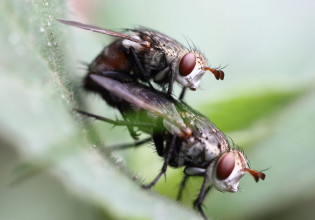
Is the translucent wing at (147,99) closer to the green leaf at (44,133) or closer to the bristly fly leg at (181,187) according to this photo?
the bristly fly leg at (181,187)

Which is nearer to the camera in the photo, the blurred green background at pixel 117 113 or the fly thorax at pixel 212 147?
the blurred green background at pixel 117 113

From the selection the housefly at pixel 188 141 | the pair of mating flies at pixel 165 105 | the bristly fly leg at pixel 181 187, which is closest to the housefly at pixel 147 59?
the pair of mating flies at pixel 165 105

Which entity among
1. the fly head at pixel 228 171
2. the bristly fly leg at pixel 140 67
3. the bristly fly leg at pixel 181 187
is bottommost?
the bristly fly leg at pixel 181 187

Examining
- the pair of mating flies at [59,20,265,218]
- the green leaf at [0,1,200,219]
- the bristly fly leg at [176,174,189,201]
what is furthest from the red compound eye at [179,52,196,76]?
the green leaf at [0,1,200,219]

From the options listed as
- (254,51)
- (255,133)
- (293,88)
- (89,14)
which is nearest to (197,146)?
(255,133)

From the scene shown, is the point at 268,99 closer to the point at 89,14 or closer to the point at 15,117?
the point at 15,117

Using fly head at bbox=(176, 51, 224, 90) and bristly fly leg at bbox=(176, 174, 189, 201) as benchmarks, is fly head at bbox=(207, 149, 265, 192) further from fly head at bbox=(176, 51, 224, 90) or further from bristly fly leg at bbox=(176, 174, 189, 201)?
fly head at bbox=(176, 51, 224, 90)

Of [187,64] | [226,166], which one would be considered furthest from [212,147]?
[187,64]
